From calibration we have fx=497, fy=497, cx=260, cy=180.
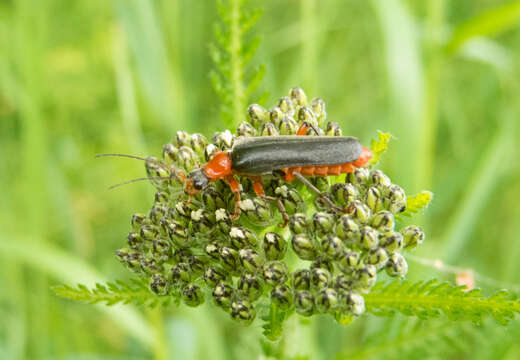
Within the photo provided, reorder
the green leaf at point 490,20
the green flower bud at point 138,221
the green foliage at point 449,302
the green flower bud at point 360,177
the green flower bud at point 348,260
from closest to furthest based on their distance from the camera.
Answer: the green foliage at point 449,302 → the green flower bud at point 348,260 → the green flower bud at point 360,177 → the green flower bud at point 138,221 → the green leaf at point 490,20

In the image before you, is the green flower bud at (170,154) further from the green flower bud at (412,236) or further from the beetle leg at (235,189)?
the green flower bud at (412,236)

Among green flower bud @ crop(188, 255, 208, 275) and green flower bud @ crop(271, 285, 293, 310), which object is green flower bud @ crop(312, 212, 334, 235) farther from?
green flower bud @ crop(188, 255, 208, 275)

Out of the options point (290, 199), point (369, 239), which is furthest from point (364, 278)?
point (290, 199)

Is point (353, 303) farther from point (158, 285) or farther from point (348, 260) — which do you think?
point (158, 285)

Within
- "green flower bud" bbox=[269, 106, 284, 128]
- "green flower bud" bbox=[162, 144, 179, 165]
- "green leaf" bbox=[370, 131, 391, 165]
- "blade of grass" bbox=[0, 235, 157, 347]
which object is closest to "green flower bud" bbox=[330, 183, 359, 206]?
"green leaf" bbox=[370, 131, 391, 165]

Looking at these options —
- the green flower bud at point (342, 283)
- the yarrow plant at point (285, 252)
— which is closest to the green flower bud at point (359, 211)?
the yarrow plant at point (285, 252)

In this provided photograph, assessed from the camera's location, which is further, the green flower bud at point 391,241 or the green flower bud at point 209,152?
the green flower bud at point 209,152

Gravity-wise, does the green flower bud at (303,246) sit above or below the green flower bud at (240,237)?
below
